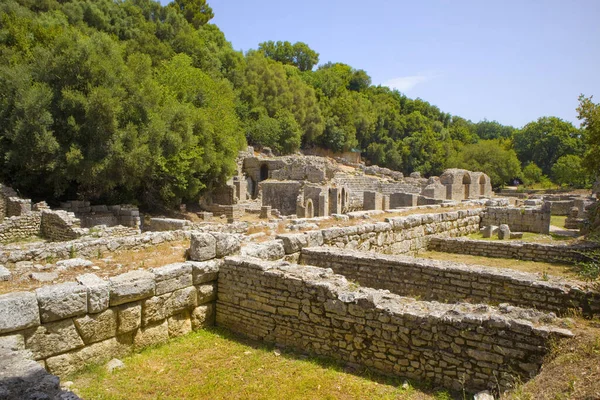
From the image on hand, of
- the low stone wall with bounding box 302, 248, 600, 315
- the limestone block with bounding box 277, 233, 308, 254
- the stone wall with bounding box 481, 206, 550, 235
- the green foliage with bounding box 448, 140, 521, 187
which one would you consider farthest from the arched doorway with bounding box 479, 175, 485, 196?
the limestone block with bounding box 277, 233, 308, 254

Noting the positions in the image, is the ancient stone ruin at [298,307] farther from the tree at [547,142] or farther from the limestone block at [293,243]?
the tree at [547,142]

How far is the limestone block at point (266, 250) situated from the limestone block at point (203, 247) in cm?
72

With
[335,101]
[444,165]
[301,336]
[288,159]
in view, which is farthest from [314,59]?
[301,336]

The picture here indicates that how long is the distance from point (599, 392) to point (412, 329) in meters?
1.98

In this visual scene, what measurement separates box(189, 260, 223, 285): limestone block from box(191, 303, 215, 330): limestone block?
18.1 inches

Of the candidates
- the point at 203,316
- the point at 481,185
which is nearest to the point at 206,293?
the point at 203,316

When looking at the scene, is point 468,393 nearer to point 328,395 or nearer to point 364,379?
point 364,379

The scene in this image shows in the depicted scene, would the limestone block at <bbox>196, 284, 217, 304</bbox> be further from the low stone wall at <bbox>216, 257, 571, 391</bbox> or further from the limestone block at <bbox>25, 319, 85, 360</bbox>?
the limestone block at <bbox>25, 319, 85, 360</bbox>

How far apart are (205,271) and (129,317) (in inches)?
55.7

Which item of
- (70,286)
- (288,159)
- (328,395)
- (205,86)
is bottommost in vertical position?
(328,395)

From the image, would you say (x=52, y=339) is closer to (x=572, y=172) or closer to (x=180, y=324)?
(x=180, y=324)

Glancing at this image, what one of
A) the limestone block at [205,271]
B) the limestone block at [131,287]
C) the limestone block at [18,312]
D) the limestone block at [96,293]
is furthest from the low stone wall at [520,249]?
the limestone block at [18,312]

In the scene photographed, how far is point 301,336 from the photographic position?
5.78 m

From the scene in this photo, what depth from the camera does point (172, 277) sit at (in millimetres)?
6023
